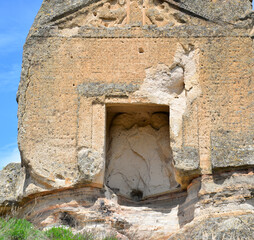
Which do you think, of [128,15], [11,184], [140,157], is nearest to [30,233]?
[11,184]

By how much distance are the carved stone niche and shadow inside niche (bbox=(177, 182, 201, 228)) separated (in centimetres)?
76

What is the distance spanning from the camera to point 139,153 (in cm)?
1180

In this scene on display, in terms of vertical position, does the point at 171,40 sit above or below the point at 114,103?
above

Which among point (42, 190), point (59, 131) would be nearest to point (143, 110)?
point (59, 131)

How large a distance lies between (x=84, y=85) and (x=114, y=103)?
0.62 meters

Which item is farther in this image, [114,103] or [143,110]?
[143,110]

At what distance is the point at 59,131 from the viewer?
421 inches

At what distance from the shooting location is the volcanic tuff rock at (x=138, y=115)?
1030 cm

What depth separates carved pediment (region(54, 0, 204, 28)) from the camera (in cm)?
1144

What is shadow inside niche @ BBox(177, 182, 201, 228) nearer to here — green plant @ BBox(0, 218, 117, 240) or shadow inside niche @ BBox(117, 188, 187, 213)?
shadow inside niche @ BBox(117, 188, 187, 213)

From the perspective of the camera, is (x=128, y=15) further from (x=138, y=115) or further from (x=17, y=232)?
(x=17, y=232)

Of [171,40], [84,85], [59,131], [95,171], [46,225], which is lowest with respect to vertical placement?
[46,225]

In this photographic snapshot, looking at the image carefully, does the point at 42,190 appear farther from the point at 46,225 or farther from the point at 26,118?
the point at 26,118

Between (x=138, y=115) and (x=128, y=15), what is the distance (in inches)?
74.8
